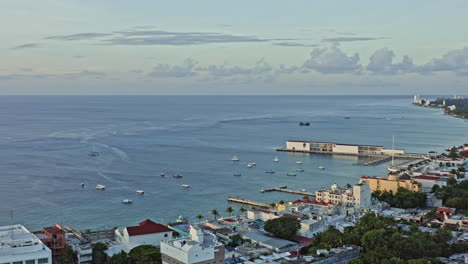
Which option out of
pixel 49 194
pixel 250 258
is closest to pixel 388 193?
pixel 250 258

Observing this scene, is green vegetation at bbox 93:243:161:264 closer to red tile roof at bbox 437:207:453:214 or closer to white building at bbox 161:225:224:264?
white building at bbox 161:225:224:264

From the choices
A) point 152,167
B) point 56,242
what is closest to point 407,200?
point 56,242

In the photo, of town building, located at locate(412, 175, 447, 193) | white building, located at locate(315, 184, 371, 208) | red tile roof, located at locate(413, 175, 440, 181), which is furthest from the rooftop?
red tile roof, located at locate(413, 175, 440, 181)

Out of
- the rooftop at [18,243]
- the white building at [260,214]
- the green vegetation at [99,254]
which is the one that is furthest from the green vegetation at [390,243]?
the rooftop at [18,243]

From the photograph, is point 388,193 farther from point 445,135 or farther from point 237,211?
point 445,135

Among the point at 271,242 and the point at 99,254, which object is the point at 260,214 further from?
the point at 99,254

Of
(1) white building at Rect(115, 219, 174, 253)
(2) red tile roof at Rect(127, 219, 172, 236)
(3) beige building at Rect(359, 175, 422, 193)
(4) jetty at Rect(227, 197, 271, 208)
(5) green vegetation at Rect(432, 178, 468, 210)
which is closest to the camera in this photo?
(1) white building at Rect(115, 219, 174, 253)
